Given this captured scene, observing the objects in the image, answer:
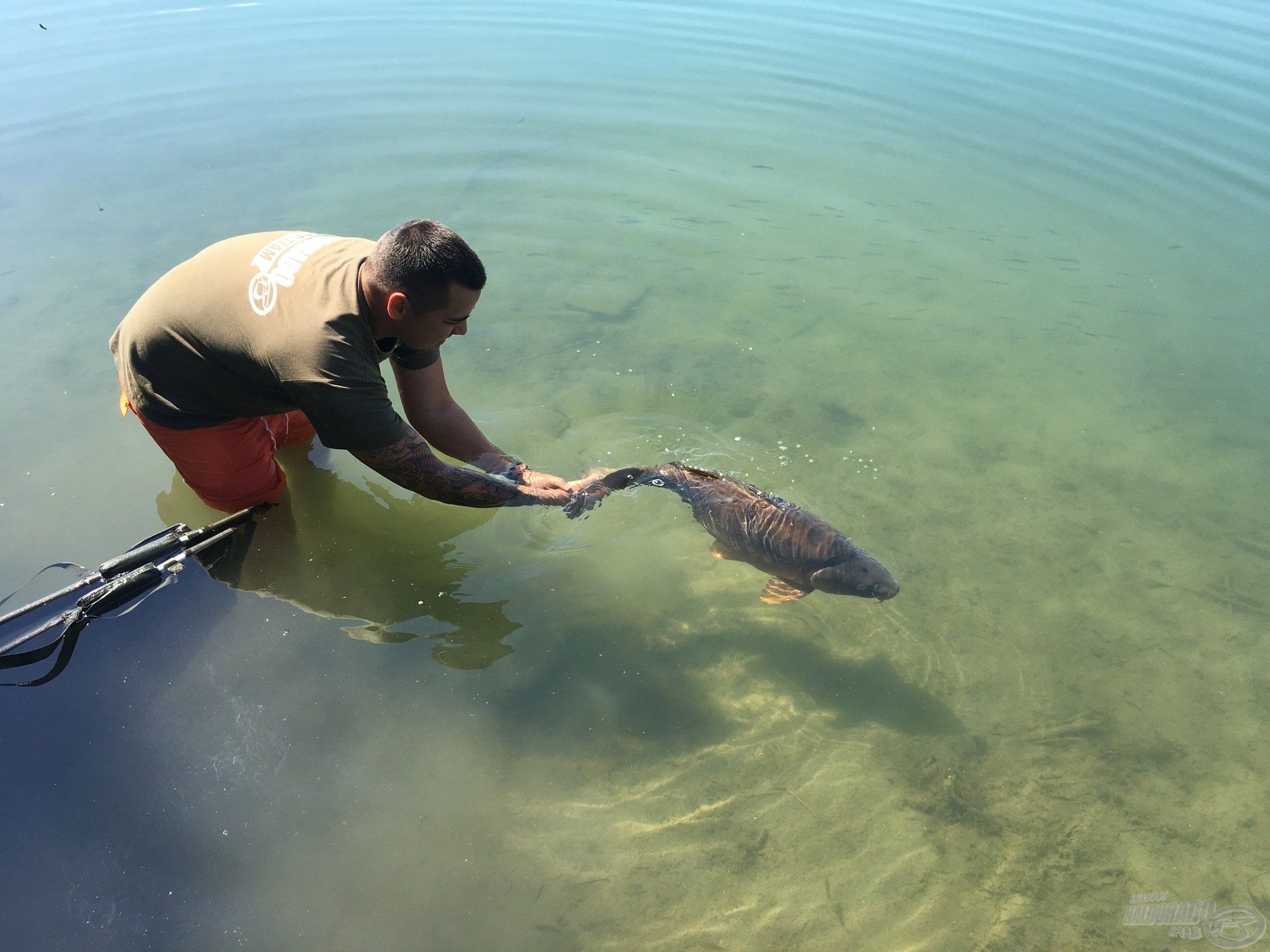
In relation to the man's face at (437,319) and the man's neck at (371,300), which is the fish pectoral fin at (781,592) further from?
the man's neck at (371,300)

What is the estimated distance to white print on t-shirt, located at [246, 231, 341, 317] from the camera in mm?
3967

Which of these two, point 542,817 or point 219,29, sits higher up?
point 219,29

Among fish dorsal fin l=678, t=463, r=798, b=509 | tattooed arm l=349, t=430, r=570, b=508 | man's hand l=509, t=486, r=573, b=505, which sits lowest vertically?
fish dorsal fin l=678, t=463, r=798, b=509

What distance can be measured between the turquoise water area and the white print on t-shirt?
1883mm

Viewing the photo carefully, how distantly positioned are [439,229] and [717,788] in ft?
9.86

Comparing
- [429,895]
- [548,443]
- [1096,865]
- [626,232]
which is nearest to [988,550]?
[1096,865]

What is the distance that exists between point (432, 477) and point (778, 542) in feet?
6.46

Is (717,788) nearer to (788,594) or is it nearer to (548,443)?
(788,594)

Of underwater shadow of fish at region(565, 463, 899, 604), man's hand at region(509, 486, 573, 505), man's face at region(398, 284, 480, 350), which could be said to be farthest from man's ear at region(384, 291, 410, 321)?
underwater shadow of fish at region(565, 463, 899, 604)

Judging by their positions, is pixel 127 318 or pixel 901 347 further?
pixel 901 347

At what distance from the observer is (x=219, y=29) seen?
15.4 meters

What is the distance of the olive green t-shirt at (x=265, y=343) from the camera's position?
382 centimetres

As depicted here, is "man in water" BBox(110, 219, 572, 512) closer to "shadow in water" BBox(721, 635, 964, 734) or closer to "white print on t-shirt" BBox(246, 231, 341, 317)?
"white print on t-shirt" BBox(246, 231, 341, 317)

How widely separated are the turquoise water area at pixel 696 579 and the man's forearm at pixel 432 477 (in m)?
0.88
